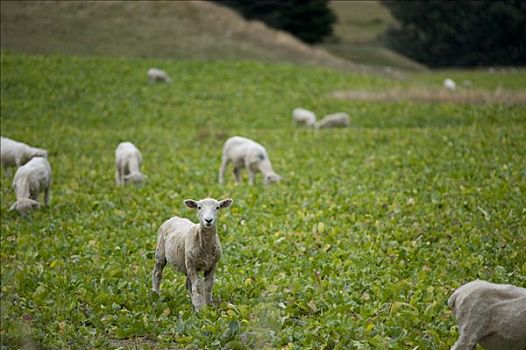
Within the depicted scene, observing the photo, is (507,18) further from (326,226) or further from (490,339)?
(490,339)

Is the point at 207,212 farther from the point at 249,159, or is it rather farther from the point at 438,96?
the point at 438,96

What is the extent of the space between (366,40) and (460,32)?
10.1 metres

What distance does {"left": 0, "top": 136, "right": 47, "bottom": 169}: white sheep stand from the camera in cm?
1980

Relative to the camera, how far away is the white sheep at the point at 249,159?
19125mm

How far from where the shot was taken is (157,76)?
39.6 m

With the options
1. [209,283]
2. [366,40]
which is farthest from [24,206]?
[366,40]

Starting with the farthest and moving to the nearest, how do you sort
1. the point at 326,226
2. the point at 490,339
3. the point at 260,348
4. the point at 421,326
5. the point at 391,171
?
the point at 391,171 → the point at 326,226 → the point at 421,326 → the point at 260,348 → the point at 490,339

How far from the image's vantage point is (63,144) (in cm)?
2688

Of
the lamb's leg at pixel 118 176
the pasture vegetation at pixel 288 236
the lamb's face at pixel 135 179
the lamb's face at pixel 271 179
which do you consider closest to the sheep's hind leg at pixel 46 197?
the pasture vegetation at pixel 288 236

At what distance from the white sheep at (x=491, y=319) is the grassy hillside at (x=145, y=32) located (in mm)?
25573

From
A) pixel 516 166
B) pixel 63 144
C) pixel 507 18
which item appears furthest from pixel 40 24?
pixel 507 18

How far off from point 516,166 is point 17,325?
13.4 meters

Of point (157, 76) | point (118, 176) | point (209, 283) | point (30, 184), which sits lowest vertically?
point (118, 176)

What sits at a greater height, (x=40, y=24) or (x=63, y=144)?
(x=40, y=24)
